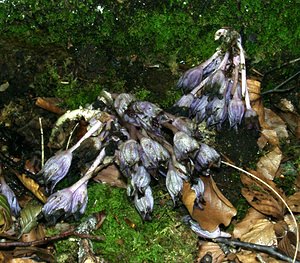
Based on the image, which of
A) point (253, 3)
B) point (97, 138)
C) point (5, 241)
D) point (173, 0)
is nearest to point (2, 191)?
point (5, 241)

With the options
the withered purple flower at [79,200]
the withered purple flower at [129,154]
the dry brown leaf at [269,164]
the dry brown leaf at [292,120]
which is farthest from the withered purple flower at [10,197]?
the dry brown leaf at [292,120]

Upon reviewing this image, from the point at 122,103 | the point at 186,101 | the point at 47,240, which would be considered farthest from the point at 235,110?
the point at 47,240

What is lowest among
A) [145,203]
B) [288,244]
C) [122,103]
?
[288,244]

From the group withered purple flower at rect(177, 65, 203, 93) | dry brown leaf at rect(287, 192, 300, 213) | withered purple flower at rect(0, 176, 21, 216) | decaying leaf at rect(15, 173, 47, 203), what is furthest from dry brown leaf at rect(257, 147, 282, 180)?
withered purple flower at rect(0, 176, 21, 216)

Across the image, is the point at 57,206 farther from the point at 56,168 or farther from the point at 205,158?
the point at 205,158

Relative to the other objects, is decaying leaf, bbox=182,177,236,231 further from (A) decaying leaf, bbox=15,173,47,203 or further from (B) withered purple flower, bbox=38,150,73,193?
(A) decaying leaf, bbox=15,173,47,203
